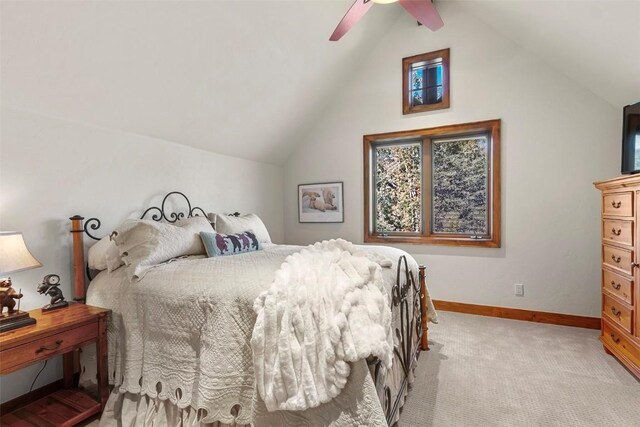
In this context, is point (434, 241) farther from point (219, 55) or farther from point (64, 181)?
point (64, 181)

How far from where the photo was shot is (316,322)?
49.3 inches

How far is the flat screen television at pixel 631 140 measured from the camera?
2.31 meters

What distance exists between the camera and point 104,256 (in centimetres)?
207

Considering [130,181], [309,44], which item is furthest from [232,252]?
[309,44]

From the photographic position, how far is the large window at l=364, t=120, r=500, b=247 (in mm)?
3529

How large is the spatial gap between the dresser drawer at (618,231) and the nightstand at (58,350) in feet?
11.3

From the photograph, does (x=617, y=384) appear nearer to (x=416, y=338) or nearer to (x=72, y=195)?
(x=416, y=338)

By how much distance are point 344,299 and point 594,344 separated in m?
2.77

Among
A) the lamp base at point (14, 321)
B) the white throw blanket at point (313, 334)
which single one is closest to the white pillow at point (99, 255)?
the lamp base at point (14, 321)

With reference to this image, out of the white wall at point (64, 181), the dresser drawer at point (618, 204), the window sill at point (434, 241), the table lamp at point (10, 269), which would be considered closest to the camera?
the table lamp at point (10, 269)

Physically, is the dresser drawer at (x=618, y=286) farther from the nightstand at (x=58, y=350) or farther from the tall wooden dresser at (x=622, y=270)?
the nightstand at (x=58, y=350)

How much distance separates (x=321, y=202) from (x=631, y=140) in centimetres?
309

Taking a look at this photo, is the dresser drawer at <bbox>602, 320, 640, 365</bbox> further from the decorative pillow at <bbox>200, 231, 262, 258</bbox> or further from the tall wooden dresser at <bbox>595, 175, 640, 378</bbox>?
the decorative pillow at <bbox>200, 231, 262, 258</bbox>

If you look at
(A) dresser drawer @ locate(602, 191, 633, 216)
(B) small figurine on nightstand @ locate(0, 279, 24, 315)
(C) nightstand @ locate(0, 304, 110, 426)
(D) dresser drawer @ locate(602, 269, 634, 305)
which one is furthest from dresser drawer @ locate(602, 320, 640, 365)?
(B) small figurine on nightstand @ locate(0, 279, 24, 315)
